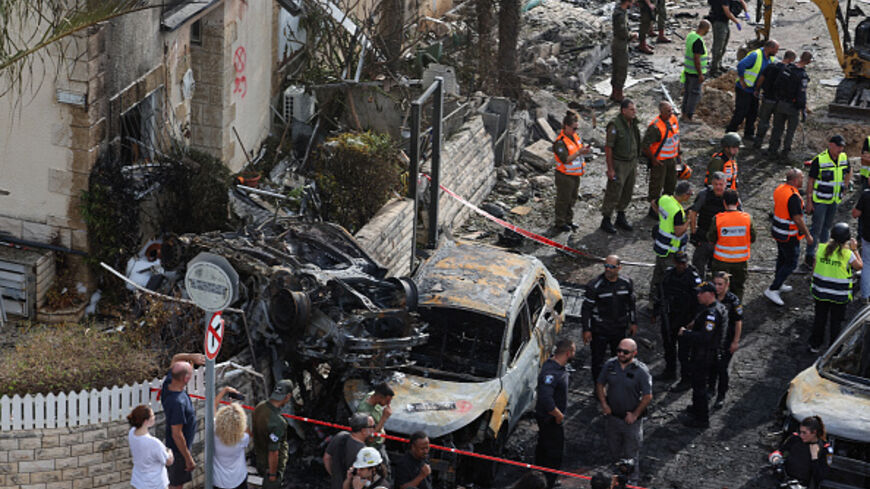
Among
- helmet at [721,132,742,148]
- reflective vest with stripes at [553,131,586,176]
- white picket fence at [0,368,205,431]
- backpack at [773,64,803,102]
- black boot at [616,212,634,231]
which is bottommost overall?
black boot at [616,212,634,231]

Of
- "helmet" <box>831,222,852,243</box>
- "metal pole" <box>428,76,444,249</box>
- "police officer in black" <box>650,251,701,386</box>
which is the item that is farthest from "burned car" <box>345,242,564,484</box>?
"helmet" <box>831,222,852,243</box>

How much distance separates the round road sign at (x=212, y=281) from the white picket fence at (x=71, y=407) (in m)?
1.67

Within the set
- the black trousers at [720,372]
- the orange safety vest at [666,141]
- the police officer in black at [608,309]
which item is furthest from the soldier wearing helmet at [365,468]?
the orange safety vest at [666,141]

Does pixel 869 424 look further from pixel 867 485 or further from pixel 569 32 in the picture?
pixel 569 32

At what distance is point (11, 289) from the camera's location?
13.6 metres

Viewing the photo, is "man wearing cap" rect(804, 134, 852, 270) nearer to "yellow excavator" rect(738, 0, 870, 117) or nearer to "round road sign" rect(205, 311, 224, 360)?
"yellow excavator" rect(738, 0, 870, 117)

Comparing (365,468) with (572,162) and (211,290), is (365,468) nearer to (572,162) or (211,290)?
(211,290)

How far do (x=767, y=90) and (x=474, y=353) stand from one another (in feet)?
33.0

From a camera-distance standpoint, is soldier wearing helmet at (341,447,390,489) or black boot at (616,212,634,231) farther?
black boot at (616,212,634,231)

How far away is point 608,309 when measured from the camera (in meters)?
13.3

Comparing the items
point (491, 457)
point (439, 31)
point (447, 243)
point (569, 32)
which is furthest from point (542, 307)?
point (569, 32)

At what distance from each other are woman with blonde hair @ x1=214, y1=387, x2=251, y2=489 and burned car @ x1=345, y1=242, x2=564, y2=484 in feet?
4.73

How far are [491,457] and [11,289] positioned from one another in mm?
5429

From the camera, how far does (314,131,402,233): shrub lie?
Result: 15.4 meters
